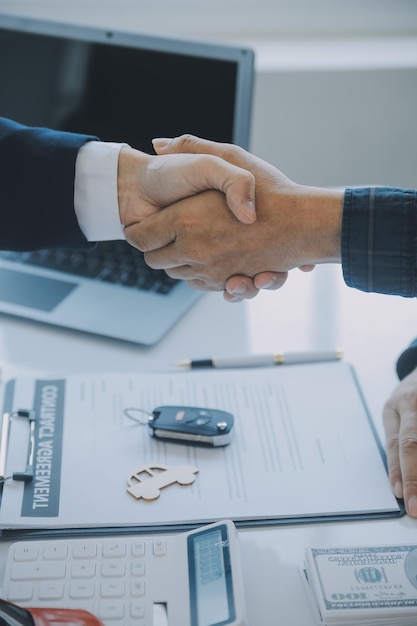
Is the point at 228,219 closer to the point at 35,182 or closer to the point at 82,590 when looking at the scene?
the point at 35,182

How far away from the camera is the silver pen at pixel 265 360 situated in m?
1.15

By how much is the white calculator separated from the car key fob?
17cm

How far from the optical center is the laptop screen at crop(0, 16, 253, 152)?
1.34 m

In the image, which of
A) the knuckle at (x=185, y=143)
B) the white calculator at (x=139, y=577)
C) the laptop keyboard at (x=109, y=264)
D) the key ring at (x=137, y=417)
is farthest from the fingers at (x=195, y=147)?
the white calculator at (x=139, y=577)

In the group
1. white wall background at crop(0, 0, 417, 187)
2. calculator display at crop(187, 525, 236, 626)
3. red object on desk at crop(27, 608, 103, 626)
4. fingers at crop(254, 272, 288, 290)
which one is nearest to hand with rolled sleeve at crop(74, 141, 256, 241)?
fingers at crop(254, 272, 288, 290)

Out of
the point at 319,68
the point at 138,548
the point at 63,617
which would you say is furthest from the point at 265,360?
the point at 319,68

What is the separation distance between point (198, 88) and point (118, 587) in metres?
0.86

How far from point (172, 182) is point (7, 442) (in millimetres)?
395

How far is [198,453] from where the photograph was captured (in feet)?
3.21

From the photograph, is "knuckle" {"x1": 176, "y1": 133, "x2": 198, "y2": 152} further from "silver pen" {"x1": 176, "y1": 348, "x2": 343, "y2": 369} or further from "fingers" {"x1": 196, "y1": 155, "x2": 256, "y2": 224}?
"silver pen" {"x1": 176, "y1": 348, "x2": 343, "y2": 369}

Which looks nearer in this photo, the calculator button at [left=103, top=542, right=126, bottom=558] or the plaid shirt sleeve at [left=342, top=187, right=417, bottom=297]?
the calculator button at [left=103, top=542, right=126, bottom=558]

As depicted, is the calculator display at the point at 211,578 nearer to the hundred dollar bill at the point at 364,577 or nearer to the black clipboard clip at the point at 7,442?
the hundred dollar bill at the point at 364,577

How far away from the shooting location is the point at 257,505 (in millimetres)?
898

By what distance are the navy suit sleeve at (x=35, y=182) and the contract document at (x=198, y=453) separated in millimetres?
206
